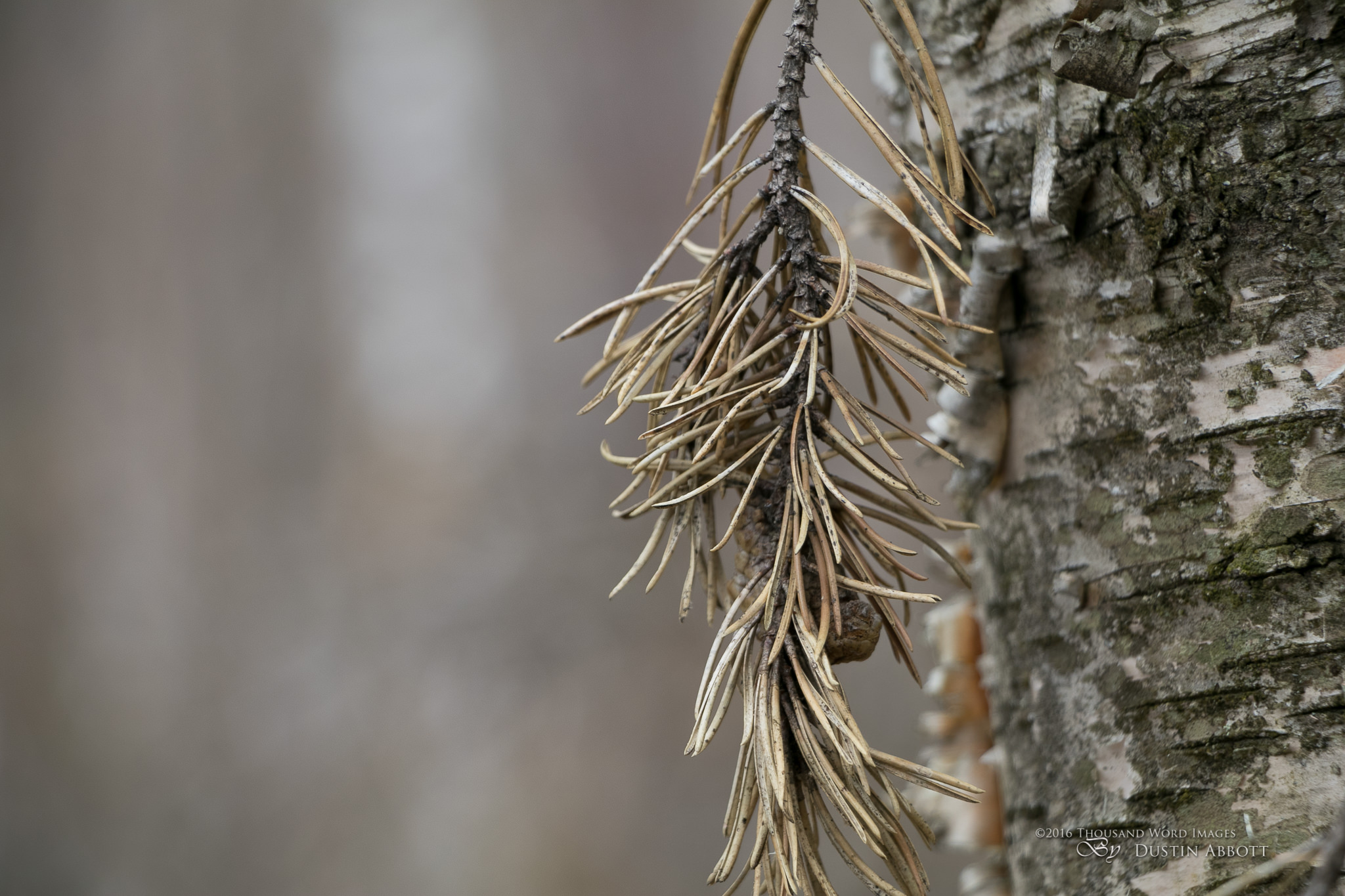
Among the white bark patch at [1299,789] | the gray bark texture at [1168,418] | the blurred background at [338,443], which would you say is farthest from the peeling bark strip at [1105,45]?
the blurred background at [338,443]

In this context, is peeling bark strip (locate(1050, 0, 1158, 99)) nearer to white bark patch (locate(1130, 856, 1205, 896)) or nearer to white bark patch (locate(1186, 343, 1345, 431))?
white bark patch (locate(1186, 343, 1345, 431))

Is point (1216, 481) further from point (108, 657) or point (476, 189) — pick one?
point (108, 657)

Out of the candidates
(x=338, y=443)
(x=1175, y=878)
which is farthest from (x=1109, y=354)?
(x=338, y=443)

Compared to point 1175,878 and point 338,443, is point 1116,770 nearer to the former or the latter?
point 1175,878

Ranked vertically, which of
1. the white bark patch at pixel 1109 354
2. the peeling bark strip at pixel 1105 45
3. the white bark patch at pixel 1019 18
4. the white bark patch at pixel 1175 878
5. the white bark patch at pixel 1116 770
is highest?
the white bark patch at pixel 1019 18

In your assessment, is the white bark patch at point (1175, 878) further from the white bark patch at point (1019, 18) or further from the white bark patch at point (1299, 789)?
the white bark patch at point (1019, 18)

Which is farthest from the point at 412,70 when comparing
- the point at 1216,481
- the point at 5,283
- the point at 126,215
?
the point at 1216,481
